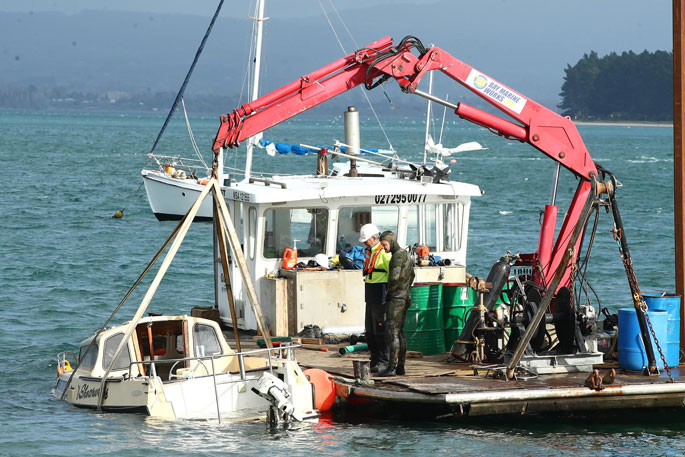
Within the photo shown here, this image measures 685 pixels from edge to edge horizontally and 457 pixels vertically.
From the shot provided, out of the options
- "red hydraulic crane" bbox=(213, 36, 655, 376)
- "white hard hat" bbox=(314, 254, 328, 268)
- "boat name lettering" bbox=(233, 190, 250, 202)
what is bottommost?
A: "white hard hat" bbox=(314, 254, 328, 268)

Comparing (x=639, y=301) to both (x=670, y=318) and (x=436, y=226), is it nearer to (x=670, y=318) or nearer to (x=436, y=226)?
(x=670, y=318)

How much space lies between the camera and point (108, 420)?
14094 millimetres

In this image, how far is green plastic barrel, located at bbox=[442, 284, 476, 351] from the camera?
609 inches

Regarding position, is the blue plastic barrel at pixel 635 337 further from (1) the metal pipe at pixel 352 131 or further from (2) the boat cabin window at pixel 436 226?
(1) the metal pipe at pixel 352 131

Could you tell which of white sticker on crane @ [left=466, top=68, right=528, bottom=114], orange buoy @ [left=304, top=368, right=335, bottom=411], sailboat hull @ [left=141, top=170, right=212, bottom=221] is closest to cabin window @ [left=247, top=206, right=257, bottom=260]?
orange buoy @ [left=304, top=368, right=335, bottom=411]

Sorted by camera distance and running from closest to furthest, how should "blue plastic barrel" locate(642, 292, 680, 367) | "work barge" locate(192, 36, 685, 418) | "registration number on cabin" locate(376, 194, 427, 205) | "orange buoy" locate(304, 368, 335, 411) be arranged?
1. "work barge" locate(192, 36, 685, 418)
2. "orange buoy" locate(304, 368, 335, 411)
3. "blue plastic barrel" locate(642, 292, 680, 367)
4. "registration number on cabin" locate(376, 194, 427, 205)

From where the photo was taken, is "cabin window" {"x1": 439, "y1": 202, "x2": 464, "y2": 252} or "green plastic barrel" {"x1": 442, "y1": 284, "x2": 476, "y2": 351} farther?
"cabin window" {"x1": 439, "y1": 202, "x2": 464, "y2": 252}

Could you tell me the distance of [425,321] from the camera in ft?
50.5

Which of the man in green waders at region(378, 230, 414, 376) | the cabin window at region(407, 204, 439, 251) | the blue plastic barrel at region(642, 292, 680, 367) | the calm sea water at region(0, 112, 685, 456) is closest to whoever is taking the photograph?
the calm sea water at region(0, 112, 685, 456)

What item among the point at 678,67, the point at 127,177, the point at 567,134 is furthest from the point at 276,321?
the point at 127,177

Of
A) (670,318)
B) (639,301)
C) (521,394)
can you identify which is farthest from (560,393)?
(670,318)

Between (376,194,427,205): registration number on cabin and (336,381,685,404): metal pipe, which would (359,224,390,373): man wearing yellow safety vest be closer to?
(336,381,685,404): metal pipe

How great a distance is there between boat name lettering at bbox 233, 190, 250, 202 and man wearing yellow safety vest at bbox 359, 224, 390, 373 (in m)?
2.82

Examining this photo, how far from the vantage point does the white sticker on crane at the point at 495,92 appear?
15.1m
